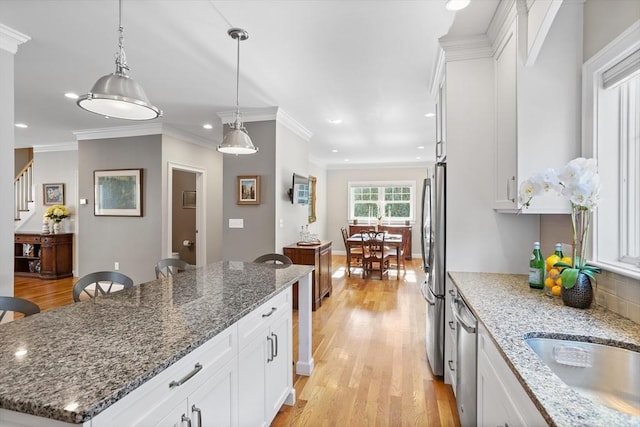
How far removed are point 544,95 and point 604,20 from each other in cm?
40

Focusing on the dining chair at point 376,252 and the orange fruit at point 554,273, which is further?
the dining chair at point 376,252

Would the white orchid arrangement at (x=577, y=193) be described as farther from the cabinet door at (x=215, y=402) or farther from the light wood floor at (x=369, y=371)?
the cabinet door at (x=215, y=402)

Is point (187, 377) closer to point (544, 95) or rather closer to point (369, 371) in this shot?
point (369, 371)

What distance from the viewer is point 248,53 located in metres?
2.61

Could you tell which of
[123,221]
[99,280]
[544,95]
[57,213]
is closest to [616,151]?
[544,95]

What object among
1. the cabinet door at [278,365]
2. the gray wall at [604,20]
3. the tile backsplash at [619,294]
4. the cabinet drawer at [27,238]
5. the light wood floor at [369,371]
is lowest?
the light wood floor at [369,371]

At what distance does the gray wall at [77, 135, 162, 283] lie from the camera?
15.8ft

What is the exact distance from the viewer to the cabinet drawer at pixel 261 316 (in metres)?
1.49

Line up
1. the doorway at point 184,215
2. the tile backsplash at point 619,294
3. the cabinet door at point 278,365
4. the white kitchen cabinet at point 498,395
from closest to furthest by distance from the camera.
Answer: the white kitchen cabinet at point 498,395 < the tile backsplash at point 619,294 < the cabinet door at point 278,365 < the doorway at point 184,215

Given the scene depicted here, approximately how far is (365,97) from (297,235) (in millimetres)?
2247

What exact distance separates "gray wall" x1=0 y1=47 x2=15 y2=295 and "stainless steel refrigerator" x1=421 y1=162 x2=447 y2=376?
3.02 m

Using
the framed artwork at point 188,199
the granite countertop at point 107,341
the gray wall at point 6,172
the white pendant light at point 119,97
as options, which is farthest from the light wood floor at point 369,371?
the framed artwork at point 188,199

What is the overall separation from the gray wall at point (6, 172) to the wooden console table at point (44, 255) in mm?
4517

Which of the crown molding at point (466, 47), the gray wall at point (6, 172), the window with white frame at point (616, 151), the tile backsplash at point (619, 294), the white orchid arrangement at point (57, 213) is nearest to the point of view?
the tile backsplash at point (619, 294)
